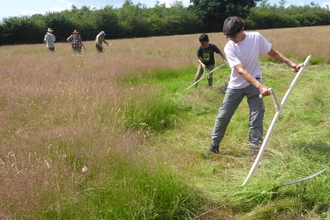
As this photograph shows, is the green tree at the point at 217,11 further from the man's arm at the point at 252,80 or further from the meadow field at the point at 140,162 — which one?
the man's arm at the point at 252,80

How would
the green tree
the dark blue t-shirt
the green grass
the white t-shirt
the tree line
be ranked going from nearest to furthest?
the green grass, the white t-shirt, the dark blue t-shirt, the tree line, the green tree

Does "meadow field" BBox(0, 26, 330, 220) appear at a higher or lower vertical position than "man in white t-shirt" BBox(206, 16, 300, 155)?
lower

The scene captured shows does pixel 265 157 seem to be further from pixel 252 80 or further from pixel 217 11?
pixel 217 11

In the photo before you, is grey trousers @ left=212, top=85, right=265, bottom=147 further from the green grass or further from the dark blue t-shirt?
the dark blue t-shirt

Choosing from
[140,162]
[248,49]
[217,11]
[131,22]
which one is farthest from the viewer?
[217,11]

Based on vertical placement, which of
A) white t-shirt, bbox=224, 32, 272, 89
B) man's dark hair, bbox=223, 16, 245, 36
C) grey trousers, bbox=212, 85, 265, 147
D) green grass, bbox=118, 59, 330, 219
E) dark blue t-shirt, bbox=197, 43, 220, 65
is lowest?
green grass, bbox=118, 59, 330, 219

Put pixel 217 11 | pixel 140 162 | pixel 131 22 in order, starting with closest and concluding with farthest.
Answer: pixel 140 162
pixel 131 22
pixel 217 11

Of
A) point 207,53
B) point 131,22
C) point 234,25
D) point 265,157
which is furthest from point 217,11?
point 265,157

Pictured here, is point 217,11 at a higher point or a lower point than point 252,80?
higher

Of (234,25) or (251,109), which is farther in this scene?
(251,109)

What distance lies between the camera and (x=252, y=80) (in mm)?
2830

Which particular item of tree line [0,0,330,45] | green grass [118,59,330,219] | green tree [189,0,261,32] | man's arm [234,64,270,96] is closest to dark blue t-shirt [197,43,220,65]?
green grass [118,59,330,219]

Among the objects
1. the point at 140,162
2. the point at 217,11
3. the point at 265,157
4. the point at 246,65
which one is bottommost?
the point at 265,157

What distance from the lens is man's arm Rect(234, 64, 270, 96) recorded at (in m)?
2.66
